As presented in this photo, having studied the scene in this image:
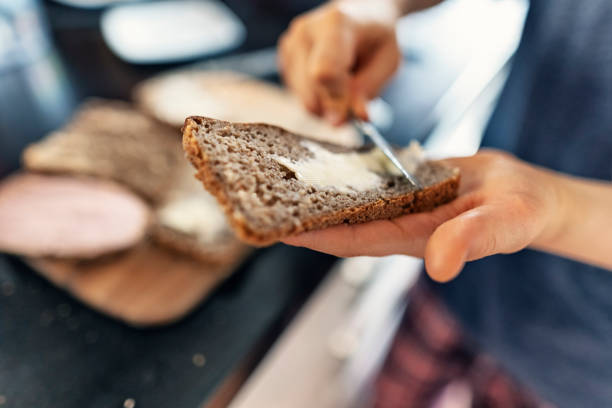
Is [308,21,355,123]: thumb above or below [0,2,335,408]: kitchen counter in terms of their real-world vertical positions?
above

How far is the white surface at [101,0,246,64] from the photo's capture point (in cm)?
185

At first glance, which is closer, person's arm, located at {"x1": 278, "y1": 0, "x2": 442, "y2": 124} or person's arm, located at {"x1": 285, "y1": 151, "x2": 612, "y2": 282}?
person's arm, located at {"x1": 285, "y1": 151, "x2": 612, "y2": 282}

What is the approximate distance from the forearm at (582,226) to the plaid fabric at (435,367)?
2.06 feet

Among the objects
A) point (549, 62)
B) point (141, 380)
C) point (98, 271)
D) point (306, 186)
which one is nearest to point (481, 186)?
point (306, 186)

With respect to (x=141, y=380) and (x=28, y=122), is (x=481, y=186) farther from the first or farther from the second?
(x=28, y=122)

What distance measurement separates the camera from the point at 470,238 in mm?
631

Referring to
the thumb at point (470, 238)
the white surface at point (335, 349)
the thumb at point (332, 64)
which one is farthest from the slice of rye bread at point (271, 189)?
Answer: the white surface at point (335, 349)

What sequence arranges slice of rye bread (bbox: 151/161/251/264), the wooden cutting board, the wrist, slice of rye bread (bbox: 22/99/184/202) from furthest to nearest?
slice of rye bread (bbox: 22/99/184/202), slice of rye bread (bbox: 151/161/251/264), the wooden cutting board, the wrist

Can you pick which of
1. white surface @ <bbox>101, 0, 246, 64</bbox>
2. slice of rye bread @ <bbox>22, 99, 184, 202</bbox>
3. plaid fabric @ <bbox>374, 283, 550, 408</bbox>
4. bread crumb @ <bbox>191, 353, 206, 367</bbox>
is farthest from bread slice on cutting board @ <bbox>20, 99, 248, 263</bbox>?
plaid fabric @ <bbox>374, 283, 550, 408</bbox>

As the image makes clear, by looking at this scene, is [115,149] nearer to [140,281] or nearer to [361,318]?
[140,281]

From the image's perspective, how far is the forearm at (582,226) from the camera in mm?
873

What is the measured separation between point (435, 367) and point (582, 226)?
83 centimetres

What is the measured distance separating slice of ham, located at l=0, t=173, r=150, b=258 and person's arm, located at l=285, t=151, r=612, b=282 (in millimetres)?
633

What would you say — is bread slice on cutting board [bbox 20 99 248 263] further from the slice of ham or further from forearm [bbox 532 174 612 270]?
forearm [bbox 532 174 612 270]
